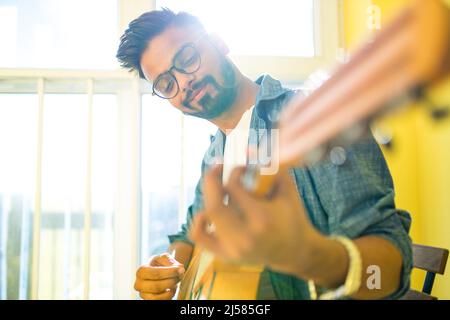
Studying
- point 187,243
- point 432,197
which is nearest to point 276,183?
point 187,243

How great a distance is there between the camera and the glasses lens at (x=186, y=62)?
0.88 m

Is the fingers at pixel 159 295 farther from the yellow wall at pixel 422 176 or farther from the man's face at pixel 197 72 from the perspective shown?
the yellow wall at pixel 422 176

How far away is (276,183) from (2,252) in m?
1.51

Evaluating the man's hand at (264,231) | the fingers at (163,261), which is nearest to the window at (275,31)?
the fingers at (163,261)

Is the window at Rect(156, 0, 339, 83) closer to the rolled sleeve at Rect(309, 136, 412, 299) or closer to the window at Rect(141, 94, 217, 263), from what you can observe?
the window at Rect(141, 94, 217, 263)

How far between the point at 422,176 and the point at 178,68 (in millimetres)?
912

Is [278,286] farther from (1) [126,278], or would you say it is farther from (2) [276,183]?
(1) [126,278]

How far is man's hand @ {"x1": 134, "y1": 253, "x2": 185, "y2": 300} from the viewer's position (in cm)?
81

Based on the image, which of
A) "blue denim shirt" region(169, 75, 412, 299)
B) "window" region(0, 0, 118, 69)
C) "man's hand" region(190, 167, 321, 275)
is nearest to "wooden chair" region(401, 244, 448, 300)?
"blue denim shirt" region(169, 75, 412, 299)

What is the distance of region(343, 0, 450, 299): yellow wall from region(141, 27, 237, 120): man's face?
55 cm

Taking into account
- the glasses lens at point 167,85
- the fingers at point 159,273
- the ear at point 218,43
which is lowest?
the fingers at point 159,273

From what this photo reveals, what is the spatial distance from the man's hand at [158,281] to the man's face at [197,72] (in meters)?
0.34

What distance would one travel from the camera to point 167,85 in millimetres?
906

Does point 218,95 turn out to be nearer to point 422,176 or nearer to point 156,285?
point 156,285
